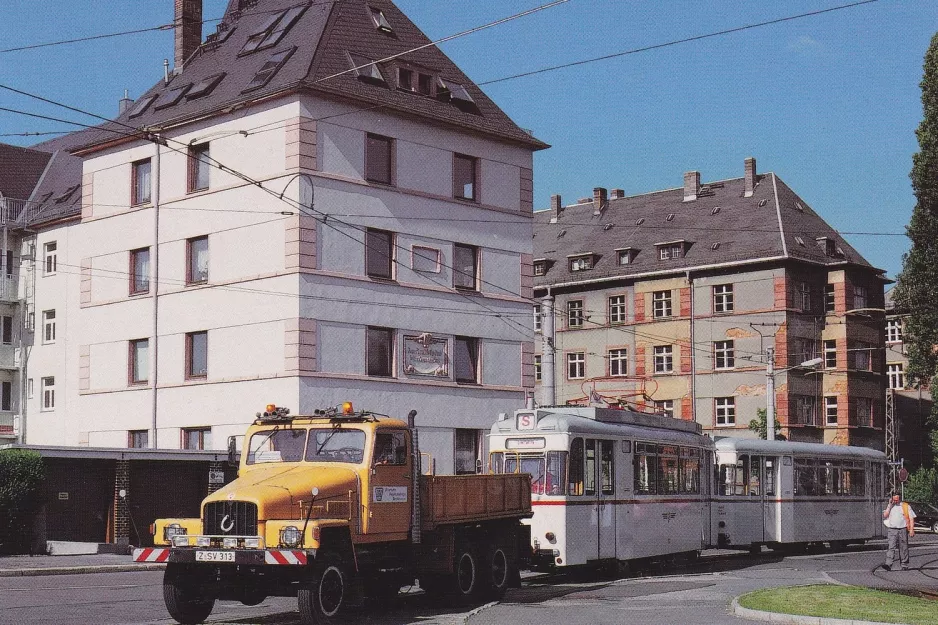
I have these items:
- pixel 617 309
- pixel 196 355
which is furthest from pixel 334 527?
pixel 617 309

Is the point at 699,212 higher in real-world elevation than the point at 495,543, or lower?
higher

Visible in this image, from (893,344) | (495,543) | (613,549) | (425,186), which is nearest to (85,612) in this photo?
(495,543)

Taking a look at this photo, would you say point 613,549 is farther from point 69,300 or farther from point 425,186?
point 69,300

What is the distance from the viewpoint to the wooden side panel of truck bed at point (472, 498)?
18828 millimetres

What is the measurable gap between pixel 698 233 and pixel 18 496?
152ft

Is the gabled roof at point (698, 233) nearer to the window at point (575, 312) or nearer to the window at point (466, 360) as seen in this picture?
the window at point (575, 312)

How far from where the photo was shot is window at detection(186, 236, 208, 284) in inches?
1650

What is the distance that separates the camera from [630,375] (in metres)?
71.2

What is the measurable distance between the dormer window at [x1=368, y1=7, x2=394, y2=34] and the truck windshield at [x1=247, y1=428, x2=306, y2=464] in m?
27.7

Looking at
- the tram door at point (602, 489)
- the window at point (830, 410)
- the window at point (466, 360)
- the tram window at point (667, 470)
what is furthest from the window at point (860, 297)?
the tram door at point (602, 489)

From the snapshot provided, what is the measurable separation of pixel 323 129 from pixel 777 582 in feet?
69.9

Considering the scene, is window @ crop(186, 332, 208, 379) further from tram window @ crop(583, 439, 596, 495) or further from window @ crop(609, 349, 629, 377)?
window @ crop(609, 349, 629, 377)

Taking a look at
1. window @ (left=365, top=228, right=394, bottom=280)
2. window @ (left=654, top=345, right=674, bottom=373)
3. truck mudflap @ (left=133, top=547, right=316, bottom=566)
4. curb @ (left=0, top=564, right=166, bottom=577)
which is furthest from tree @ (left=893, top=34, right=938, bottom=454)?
truck mudflap @ (left=133, top=547, right=316, bottom=566)

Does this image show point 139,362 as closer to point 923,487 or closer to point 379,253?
point 379,253
